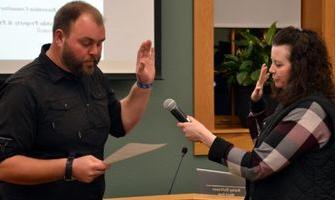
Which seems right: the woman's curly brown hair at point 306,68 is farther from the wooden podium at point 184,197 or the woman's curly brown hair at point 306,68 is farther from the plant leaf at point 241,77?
the plant leaf at point 241,77

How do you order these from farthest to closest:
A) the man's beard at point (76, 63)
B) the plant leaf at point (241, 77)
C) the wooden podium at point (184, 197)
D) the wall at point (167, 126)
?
the plant leaf at point (241, 77) < the wall at point (167, 126) < the wooden podium at point (184, 197) < the man's beard at point (76, 63)

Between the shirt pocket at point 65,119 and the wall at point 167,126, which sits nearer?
the shirt pocket at point 65,119

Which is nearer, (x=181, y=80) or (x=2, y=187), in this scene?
(x=2, y=187)

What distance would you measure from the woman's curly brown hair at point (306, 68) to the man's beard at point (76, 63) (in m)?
0.68

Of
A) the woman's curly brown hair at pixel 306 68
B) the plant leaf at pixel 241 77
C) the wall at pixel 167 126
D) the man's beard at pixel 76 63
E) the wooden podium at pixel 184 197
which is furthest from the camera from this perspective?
the plant leaf at pixel 241 77

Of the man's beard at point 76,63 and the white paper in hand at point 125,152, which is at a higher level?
the man's beard at point 76,63

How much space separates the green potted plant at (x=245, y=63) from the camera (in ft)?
10.9

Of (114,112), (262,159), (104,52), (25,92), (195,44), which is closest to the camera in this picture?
(25,92)

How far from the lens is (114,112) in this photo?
213cm

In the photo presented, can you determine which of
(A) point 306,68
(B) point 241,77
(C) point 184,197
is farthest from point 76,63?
(B) point 241,77

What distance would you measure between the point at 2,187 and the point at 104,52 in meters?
1.32

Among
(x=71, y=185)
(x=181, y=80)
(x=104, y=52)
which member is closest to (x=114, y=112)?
(x=71, y=185)

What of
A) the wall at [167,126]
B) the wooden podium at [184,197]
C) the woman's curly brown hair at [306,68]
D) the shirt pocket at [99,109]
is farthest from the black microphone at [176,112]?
the wall at [167,126]

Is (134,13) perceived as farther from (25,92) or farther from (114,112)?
(25,92)
